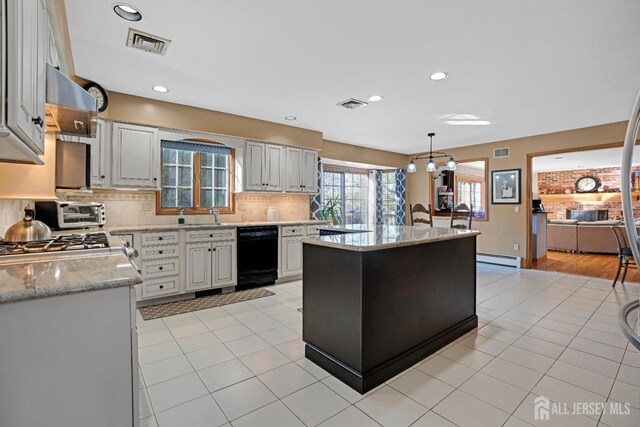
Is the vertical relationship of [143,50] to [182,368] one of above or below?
above

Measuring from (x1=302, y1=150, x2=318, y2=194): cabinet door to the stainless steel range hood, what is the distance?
11.2ft

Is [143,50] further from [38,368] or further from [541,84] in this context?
[541,84]

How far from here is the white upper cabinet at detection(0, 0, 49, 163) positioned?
1033 mm

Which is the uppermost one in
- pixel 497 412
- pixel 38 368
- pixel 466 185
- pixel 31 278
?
pixel 466 185

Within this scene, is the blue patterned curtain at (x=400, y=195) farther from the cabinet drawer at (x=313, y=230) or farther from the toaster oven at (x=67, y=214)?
the toaster oven at (x=67, y=214)

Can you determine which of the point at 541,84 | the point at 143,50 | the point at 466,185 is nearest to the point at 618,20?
the point at 541,84

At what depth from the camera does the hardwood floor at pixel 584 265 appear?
540 cm

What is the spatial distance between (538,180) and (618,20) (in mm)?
10546

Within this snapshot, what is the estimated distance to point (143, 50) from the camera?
276 centimetres

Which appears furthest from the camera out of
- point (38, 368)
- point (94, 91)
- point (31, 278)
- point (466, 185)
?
point (466, 185)

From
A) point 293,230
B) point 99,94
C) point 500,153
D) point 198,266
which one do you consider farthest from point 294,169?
point 500,153

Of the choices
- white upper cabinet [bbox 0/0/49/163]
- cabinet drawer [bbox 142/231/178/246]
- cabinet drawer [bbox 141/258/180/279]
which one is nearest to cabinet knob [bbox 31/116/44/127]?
white upper cabinet [bbox 0/0/49/163]

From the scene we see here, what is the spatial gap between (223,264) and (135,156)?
1.72 metres

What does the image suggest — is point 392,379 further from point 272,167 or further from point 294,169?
point 294,169
